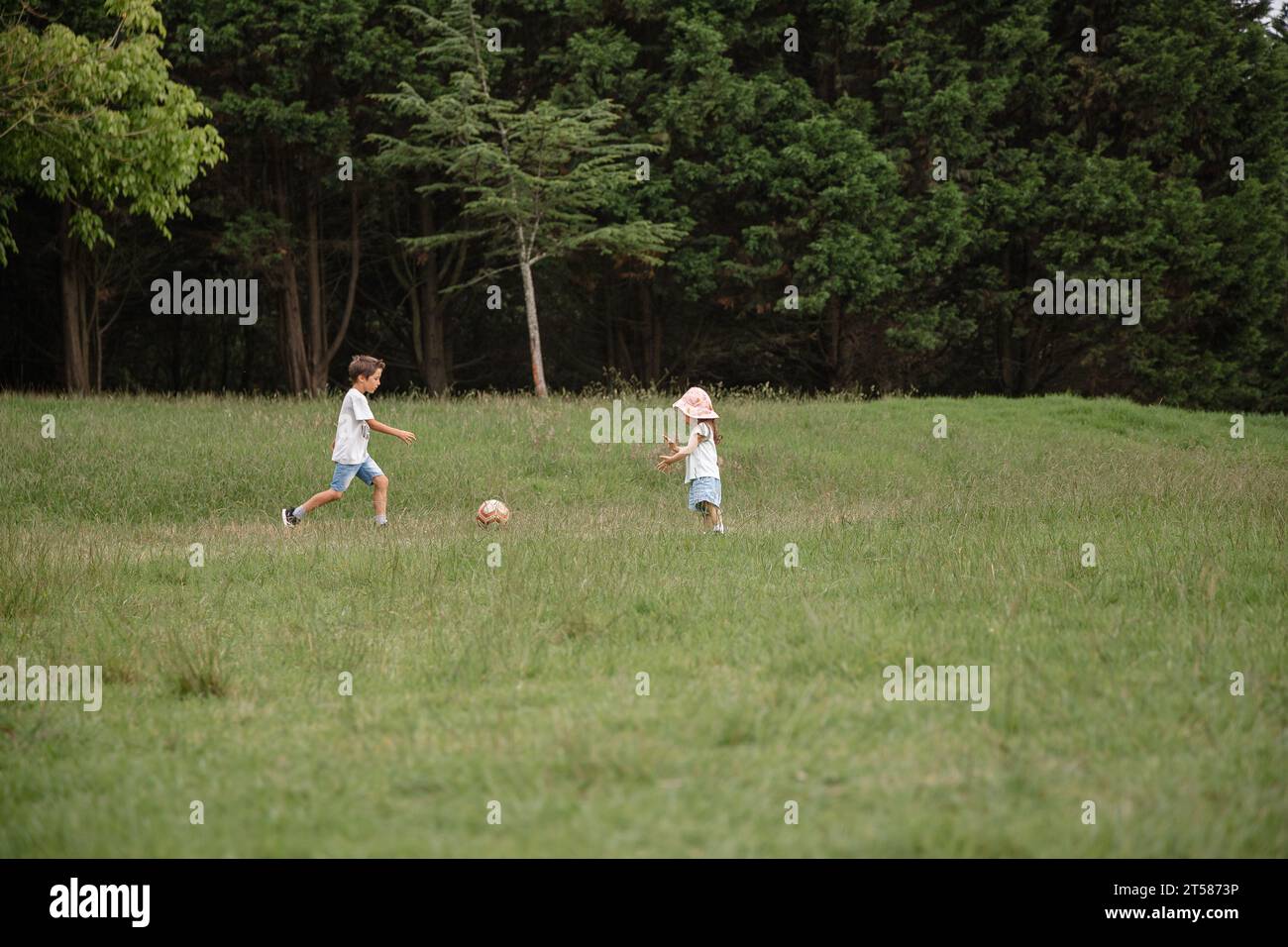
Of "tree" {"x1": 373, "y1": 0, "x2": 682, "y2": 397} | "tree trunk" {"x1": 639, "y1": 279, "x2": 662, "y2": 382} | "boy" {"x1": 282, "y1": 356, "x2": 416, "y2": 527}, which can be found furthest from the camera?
"tree trunk" {"x1": 639, "y1": 279, "x2": 662, "y2": 382}

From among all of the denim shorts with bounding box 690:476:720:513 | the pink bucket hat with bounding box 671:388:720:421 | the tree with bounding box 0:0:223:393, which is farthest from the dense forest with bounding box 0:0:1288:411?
the denim shorts with bounding box 690:476:720:513

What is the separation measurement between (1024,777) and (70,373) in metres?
26.3

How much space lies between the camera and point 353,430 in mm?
12883

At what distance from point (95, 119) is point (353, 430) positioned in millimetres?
6326

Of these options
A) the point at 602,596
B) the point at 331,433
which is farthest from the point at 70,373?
the point at 602,596

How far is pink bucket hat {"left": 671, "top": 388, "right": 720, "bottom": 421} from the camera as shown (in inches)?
494

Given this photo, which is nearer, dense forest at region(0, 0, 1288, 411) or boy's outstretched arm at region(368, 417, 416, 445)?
boy's outstretched arm at region(368, 417, 416, 445)

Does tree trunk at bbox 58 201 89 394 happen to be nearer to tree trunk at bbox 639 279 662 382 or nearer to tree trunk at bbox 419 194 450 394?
tree trunk at bbox 419 194 450 394

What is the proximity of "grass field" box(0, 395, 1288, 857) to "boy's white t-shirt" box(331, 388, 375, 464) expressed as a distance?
819 mm

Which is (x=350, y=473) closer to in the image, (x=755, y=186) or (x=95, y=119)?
(x=95, y=119)

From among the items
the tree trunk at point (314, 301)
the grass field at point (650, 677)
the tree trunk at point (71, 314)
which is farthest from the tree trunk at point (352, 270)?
the grass field at point (650, 677)

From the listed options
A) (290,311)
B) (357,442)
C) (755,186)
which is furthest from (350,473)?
(755,186)

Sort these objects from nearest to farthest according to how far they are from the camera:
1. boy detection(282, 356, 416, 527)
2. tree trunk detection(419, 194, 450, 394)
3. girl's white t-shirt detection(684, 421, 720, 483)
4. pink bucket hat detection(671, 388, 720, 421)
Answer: pink bucket hat detection(671, 388, 720, 421)
girl's white t-shirt detection(684, 421, 720, 483)
boy detection(282, 356, 416, 527)
tree trunk detection(419, 194, 450, 394)

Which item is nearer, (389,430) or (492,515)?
(389,430)
